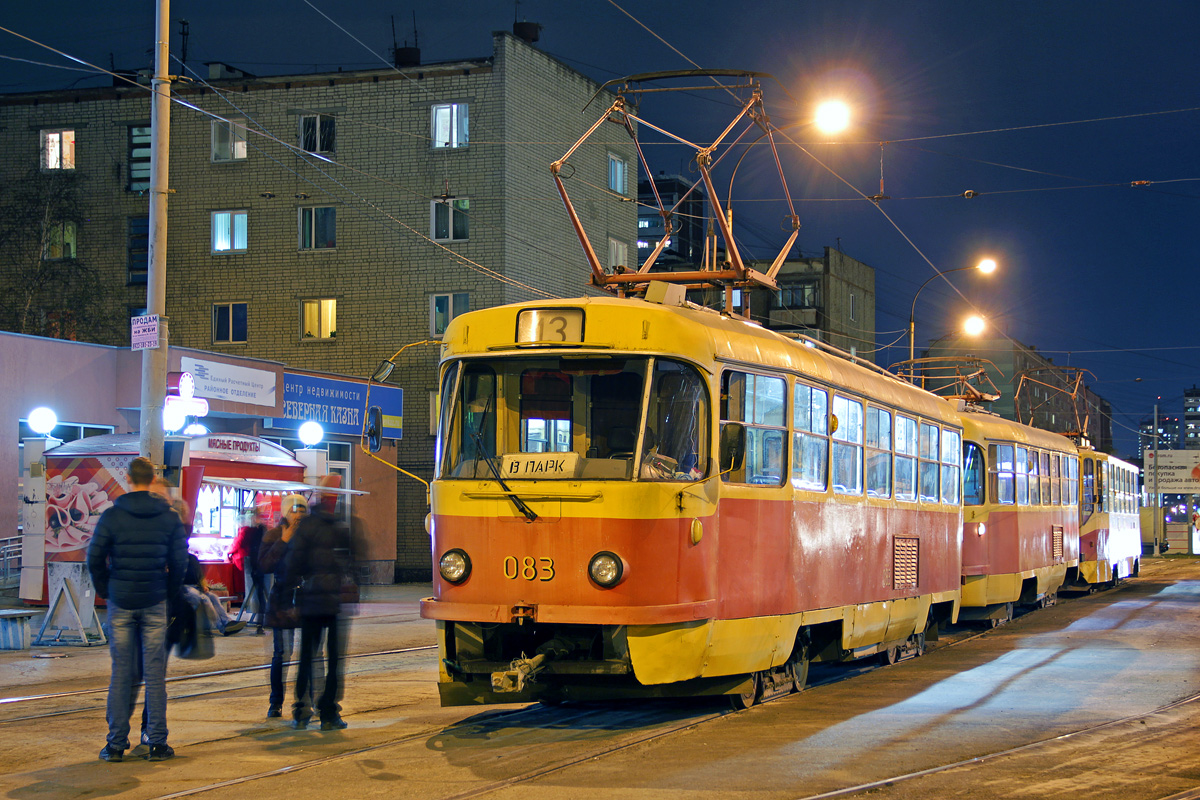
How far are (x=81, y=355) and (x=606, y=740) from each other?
18968mm

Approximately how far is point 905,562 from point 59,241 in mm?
29744

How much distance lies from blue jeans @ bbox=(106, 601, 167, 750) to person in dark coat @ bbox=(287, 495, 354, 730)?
4.08 feet

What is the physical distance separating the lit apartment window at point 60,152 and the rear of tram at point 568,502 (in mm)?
31747

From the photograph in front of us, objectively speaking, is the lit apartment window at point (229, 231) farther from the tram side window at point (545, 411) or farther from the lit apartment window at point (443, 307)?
the tram side window at point (545, 411)

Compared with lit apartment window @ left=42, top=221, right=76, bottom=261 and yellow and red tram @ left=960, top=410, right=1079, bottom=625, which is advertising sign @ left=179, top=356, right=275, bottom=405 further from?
yellow and red tram @ left=960, top=410, right=1079, bottom=625

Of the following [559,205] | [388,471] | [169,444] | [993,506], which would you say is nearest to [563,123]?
[559,205]

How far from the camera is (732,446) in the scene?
9.33m

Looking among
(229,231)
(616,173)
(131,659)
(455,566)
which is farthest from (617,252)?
(131,659)

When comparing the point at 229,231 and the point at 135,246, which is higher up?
the point at 229,231

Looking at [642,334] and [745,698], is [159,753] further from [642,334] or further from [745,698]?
[745,698]

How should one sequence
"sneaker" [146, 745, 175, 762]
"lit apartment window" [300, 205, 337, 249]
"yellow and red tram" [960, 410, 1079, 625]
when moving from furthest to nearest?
1. "lit apartment window" [300, 205, 337, 249]
2. "yellow and red tram" [960, 410, 1079, 625]
3. "sneaker" [146, 745, 175, 762]

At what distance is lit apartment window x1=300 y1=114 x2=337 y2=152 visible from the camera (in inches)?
1399

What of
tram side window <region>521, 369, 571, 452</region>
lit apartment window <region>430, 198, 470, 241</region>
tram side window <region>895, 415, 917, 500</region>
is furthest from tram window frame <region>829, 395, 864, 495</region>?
lit apartment window <region>430, 198, 470, 241</region>

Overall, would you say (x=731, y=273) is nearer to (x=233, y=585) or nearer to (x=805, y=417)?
(x=805, y=417)
